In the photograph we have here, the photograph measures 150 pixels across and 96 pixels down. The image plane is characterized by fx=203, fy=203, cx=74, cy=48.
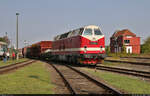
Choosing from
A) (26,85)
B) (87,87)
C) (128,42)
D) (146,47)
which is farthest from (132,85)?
(146,47)

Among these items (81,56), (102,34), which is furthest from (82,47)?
(102,34)

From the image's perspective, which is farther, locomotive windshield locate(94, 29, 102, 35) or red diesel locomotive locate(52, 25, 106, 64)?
locomotive windshield locate(94, 29, 102, 35)

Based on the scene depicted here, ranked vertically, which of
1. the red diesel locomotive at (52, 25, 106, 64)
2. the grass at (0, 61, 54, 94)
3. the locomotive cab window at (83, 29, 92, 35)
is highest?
the locomotive cab window at (83, 29, 92, 35)

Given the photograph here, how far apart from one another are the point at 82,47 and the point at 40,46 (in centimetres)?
2012

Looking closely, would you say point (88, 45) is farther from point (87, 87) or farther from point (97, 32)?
point (87, 87)

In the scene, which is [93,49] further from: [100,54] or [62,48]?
[62,48]

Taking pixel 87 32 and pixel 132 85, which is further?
pixel 87 32

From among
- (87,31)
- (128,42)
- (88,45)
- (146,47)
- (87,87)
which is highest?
(128,42)

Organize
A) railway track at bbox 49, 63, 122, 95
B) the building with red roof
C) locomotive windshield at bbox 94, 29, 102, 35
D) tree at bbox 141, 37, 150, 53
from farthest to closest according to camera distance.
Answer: tree at bbox 141, 37, 150, 53 < the building with red roof < locomotive windshield at bbox 94, 29, 102, 35 < railway track at bbox 49, 63, 122, 95

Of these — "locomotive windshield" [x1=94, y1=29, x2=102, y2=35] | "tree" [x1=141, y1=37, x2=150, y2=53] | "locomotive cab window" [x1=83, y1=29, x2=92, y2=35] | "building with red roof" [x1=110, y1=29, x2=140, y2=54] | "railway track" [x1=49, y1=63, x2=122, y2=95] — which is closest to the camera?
"railway track" [x1=49, y1=63, x2=122, y2=95]

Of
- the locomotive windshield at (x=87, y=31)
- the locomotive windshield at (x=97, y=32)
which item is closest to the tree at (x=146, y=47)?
the locomotive windshield at (x=97, y=32)

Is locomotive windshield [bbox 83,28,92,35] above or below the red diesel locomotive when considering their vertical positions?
above

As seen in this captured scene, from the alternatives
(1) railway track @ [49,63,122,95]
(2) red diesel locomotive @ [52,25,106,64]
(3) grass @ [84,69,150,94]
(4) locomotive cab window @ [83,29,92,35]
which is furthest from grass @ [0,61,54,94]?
(4) locomotive cab window @ [83,29,92,35]

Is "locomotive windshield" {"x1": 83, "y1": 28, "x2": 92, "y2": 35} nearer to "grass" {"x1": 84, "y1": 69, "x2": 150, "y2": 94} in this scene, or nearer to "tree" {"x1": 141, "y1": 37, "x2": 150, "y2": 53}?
"grass" {"x1": 84, "y1": 69, "x2": 150, "y2": 94}
